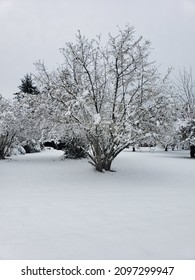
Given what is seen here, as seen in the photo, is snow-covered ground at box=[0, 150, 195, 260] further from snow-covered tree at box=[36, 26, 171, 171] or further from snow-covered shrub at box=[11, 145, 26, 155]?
snow-covered shrub at box=[11, 145, 26, 155]

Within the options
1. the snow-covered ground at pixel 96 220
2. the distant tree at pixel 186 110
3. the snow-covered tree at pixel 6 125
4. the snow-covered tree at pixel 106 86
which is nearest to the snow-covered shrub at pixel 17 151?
the snow-covered tree at pixel 6 125

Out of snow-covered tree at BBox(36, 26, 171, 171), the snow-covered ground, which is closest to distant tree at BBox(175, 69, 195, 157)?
→ snow-covered tree at BBox(36, 26, 171, 171)

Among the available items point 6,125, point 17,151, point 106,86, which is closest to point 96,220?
point 106,86

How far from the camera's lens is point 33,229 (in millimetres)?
3941

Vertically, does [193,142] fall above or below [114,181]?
above

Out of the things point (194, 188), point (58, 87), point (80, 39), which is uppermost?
point (80, 39)

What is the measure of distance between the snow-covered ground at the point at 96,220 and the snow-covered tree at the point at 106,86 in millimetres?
2142

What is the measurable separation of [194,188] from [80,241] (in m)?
5.52

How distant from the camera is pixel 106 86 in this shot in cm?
1075

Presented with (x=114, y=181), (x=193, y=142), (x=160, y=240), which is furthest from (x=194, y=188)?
(x=193, y=142)

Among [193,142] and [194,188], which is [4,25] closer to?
[194,188]

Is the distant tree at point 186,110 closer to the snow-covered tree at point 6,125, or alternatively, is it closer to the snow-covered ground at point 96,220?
the snow-covered tree at point 6,125

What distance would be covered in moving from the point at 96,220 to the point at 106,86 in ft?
23.4

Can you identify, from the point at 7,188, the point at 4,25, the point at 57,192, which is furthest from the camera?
the point at 7,188
